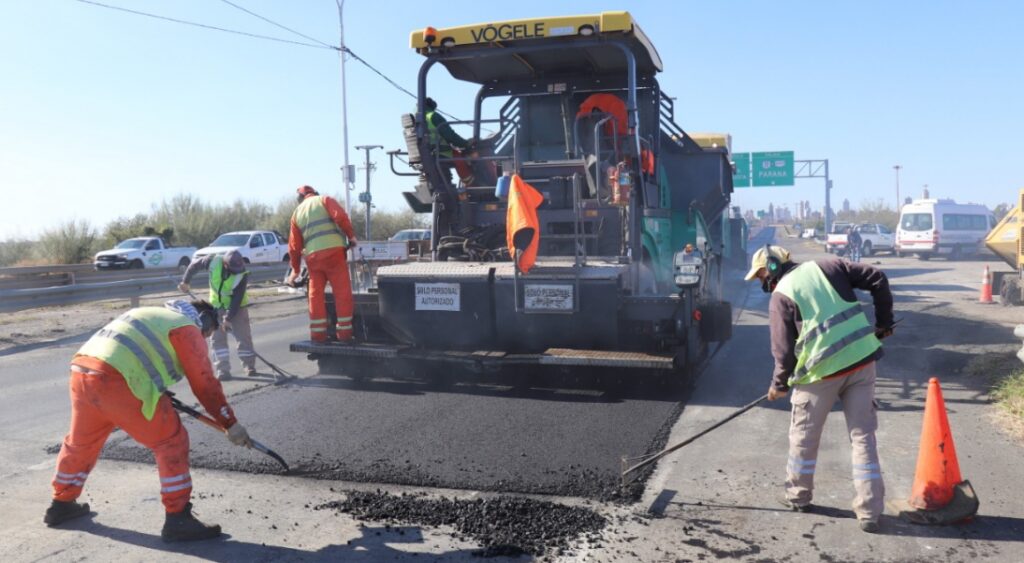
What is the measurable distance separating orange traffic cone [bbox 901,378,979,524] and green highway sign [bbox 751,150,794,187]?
41838 millimetres

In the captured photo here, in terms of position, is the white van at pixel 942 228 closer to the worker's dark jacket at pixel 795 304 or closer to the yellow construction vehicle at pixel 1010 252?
the yellow construction vehicle at pixel 1010 252

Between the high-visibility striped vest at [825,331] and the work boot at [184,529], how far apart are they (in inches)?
120

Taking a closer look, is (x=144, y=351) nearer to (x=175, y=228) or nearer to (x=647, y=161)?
(x=647, y=161)

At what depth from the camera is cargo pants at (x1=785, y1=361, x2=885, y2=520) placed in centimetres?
423

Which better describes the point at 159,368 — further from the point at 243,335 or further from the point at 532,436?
the point at 243,335

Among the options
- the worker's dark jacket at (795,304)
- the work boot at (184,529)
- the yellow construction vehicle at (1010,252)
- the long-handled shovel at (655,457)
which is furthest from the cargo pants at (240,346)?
the yellow construction vehicle at (1010,252)

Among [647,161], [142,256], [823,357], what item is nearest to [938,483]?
[823,357]

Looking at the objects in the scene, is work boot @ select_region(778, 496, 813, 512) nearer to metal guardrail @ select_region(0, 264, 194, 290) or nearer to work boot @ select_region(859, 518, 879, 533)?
work boot @ select_region(859, 518, 879, 533)

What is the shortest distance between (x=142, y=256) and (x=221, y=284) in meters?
22.5

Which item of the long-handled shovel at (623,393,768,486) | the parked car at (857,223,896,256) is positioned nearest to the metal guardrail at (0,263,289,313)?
the long-handled shovel at (623,393,768,486)

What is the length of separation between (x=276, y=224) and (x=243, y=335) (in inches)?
1343

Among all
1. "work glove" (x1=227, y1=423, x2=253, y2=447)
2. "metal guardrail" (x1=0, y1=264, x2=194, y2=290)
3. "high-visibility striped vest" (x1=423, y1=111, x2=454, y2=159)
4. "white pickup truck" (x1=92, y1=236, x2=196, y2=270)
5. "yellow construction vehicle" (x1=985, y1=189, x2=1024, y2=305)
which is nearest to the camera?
"work glove" (x1=227, y1=423, x2=253, y2=447)

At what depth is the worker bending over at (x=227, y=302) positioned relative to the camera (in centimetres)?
841

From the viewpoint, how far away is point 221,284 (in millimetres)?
8469
